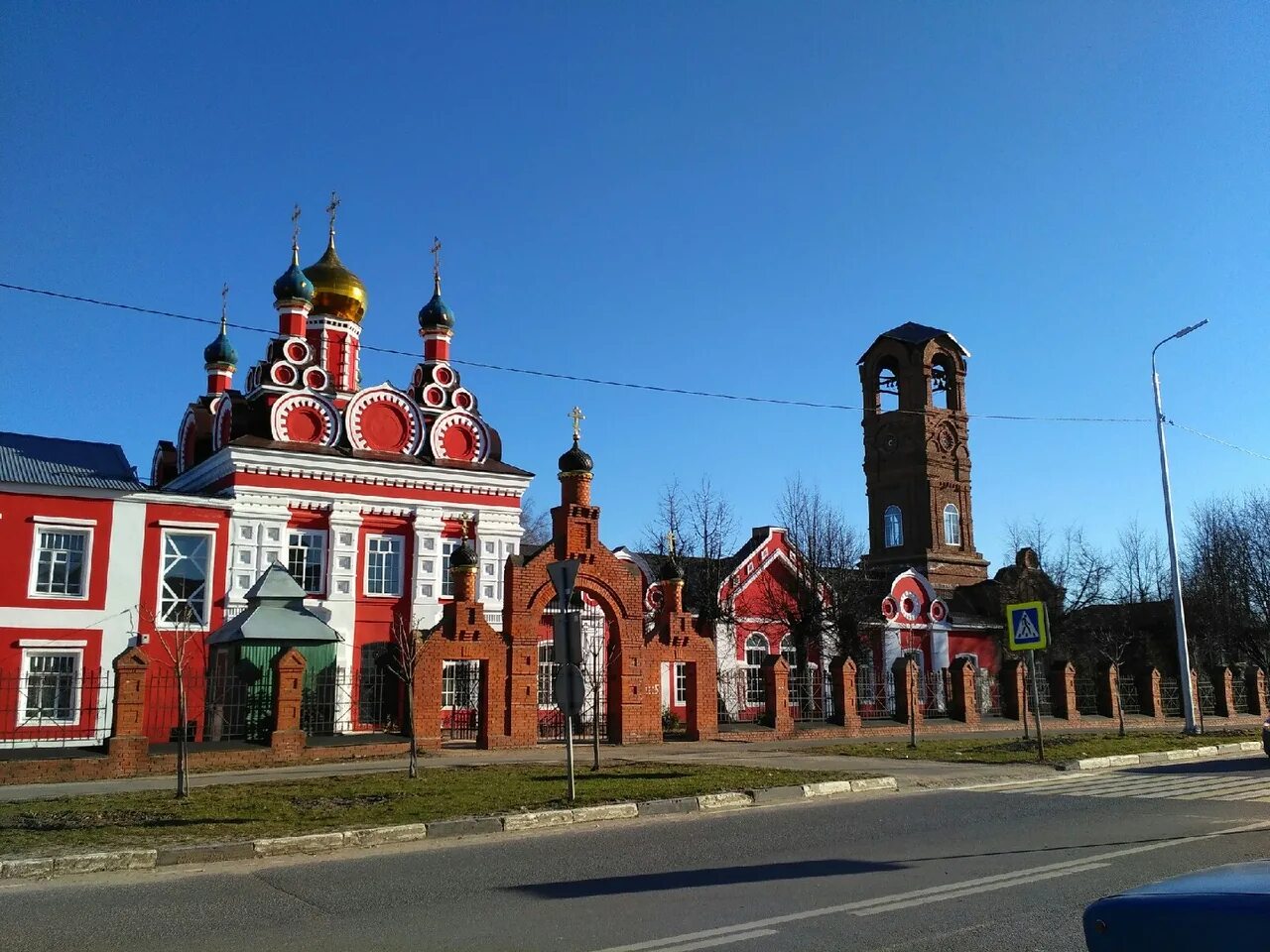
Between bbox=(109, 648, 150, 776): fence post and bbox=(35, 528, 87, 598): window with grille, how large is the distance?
8.76 meters

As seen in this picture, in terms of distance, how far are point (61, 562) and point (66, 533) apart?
2.46 feet

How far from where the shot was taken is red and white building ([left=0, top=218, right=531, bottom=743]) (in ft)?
83.8

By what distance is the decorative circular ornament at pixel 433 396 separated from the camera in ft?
115

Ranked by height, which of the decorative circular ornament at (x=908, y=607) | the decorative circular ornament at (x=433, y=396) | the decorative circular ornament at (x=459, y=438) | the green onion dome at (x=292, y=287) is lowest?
the decorative circular ornament at (x=908, y=607)

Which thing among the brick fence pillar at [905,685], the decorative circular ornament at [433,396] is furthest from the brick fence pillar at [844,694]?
the decorative circular ornament at [433,396]

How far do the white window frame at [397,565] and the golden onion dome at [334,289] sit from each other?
935cm

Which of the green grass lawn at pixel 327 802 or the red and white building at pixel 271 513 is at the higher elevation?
the red and white building at pixel 271 513

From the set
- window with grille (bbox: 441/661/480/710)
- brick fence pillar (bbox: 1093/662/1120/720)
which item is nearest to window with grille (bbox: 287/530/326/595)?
window with grille (bbox: 441/661/480/710)

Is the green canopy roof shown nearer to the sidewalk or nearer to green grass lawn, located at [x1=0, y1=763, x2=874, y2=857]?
the sidewalk

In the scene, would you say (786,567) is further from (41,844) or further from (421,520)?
(41,844)

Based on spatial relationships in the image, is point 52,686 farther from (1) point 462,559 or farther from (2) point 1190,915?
(2) point 1190,915

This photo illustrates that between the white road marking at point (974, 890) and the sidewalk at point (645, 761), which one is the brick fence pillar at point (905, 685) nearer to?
the sidewalk at point (645, 761)

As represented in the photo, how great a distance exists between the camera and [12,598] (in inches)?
992

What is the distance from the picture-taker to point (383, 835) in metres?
10.7
